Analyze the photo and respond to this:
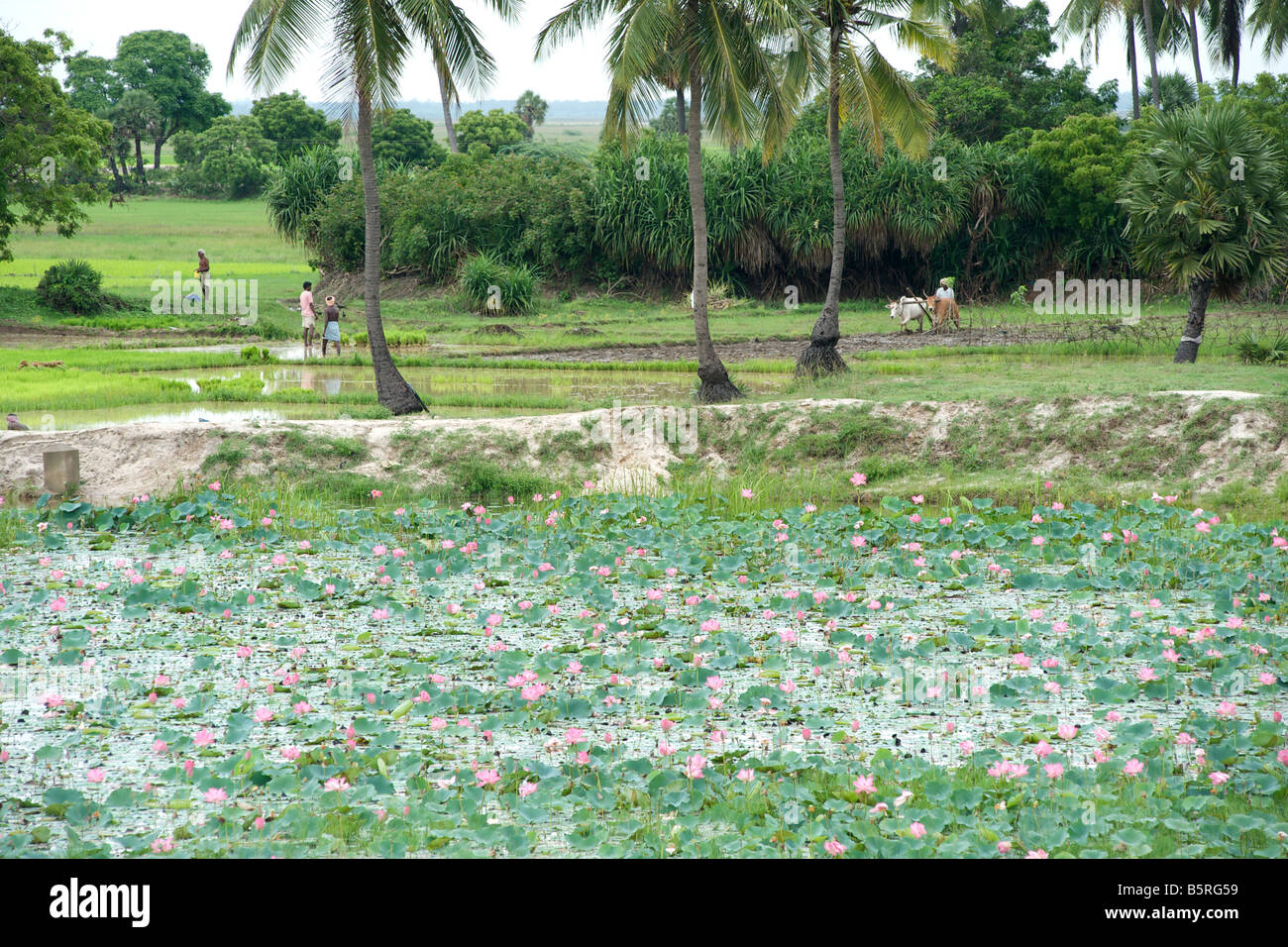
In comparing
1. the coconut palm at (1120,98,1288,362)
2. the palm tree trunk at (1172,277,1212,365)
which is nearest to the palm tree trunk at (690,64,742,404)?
the coconut palm at (1120,98,1288,362)

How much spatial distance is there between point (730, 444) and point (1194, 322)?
8.62m

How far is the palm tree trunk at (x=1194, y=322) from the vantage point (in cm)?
1712

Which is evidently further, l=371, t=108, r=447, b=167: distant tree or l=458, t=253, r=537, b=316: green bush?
l=371, t=108, r=447, b=167: distant tree

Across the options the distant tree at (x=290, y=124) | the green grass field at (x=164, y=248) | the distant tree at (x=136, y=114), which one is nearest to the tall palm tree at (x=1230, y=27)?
the green grass field at (x=164, y=248)

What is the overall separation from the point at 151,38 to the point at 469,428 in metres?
67.7

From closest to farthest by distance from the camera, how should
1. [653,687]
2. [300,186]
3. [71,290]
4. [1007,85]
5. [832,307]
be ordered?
1. [653,687]
2. [832,307]
3. [71,290]
4. [300,186]
5. [1007,85]

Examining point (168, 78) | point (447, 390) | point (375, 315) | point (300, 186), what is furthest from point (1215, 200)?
point (168, 78)

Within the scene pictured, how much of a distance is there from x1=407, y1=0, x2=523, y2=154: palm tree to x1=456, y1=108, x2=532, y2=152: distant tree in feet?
149

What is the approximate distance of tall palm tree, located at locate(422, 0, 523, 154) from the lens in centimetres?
1470

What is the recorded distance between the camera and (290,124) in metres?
63.4

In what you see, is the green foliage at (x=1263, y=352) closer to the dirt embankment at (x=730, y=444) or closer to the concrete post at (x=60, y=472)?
the dirt embankment at (x=730, y=444)

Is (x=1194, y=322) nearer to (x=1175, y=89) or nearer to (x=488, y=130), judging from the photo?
(x=1175, y=89)

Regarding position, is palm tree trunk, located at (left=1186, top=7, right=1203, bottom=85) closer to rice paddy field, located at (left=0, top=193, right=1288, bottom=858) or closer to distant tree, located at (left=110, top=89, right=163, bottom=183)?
rice paddy field, located at (left=0, top=193, right=1288, bottom=858)

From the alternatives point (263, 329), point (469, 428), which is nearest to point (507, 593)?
point (469, 428)
